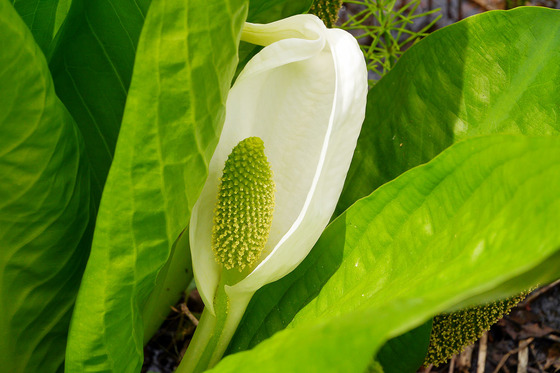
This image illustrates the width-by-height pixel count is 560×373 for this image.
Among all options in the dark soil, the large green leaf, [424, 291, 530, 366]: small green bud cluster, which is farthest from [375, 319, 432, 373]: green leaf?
the dark soil

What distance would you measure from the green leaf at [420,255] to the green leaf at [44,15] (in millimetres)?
300

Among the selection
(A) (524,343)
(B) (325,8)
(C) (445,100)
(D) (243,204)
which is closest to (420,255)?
(D) (243,204)

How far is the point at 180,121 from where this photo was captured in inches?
17.1

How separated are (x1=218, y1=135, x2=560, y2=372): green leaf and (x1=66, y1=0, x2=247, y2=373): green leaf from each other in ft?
0.39

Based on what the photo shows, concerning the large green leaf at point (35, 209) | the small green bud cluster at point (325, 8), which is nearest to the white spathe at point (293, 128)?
the large green leaf at point (35, 209)

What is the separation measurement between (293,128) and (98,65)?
7.9 inches

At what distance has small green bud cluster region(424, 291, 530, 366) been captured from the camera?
0.71 meters

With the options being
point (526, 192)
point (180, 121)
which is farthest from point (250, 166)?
point (526, 192)

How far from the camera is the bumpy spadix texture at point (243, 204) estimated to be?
21.7 inches

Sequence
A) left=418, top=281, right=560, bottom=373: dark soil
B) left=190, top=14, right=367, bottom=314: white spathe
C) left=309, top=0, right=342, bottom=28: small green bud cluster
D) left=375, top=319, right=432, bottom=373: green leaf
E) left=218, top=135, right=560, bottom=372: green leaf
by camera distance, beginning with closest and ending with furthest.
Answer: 1. left=218, top=135, right=560, bottom=372: green leaf
2. left=190, top=14, right=367, bottom=314: white spathe
3. left=375, top=319, right=432, bottom=373: green leaf
4. left=309, top=0, right=342, bottom=28: small green bud cluster
5. left=418, top=281, right=560, bottom=373: dark soil

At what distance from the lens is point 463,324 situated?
72 cm

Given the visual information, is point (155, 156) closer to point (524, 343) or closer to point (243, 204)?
point (243, 204)

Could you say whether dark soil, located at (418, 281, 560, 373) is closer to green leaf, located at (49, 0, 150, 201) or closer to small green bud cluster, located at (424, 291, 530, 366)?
small green bud cluster, located at (424, 291, 530, 366)

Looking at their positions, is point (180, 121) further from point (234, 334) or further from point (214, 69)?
point (234, 334)
